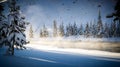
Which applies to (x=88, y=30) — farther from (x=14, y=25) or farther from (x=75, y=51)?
(x=14, y=25)

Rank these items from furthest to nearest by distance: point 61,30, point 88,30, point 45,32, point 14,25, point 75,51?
point 45,32
point 61,30
point 75,51
point 14,25
point 88,30

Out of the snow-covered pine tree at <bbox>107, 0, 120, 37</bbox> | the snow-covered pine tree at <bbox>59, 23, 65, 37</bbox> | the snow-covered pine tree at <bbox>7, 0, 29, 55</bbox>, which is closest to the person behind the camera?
the snow-covered pine tree at <bbox>107, 0, 120, 37</bbox>

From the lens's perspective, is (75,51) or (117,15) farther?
(75,51)

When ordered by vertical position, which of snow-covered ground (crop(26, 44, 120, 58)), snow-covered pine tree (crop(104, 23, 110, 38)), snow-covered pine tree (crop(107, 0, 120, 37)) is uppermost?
snow-covered pine tree (crop(107, 0, 120, 37))

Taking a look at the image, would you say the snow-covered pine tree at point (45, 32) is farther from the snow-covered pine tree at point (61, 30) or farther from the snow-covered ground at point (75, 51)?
the snow-covered pine tree at point (61, 30)

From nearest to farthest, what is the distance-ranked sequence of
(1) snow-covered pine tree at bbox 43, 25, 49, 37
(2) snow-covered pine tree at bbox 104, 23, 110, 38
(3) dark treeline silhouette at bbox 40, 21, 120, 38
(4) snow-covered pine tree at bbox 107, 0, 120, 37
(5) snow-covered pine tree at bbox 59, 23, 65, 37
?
1. (4) snow-covered pine tree at bbox 107, 0, 120, 37
2. (3) dark treeline silhouette at bbox 40, 21, 120, 38
3. (2) snow-covered pine tree at bbox 104, 23, 110, 38
4. (5) snow-covered pine tree at bbox 59, 23, 65, 37
5. (1) snow-covered pine tree at bbox 43, 25, 49, 37

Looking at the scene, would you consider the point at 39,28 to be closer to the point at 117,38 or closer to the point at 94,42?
the point at 94,42

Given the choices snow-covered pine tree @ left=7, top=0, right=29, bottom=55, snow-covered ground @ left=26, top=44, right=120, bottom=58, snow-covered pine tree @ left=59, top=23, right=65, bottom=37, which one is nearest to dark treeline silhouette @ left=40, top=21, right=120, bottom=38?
snow-covered pine tree @ left=59, top=23, right=65, bottom=37

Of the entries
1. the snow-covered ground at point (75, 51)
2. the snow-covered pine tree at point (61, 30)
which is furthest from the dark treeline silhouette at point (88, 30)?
the snow-covered ground at point (75, 51)

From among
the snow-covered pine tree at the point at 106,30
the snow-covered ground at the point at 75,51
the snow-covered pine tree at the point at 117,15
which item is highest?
the snow-covered pine tree at the point at 117,15

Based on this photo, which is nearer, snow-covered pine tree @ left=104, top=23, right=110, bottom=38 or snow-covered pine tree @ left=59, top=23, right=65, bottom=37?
snow-covered pine tree @ left=104, top=23, right=110, bottom=38

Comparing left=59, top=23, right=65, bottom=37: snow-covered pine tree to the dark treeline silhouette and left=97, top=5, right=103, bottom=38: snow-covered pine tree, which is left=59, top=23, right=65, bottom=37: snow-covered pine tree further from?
left=97, top=5, right=103, bottom=38: snow-covered pine tree

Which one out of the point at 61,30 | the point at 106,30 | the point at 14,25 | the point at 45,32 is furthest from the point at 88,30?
the point at 14,25

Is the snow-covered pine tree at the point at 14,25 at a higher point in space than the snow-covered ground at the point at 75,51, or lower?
higher
